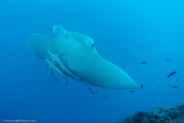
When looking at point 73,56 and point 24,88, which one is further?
point 24,88

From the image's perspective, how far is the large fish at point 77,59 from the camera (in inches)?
116

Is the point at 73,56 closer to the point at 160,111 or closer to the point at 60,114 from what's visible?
the point at 160,111

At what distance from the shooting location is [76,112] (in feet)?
35.7

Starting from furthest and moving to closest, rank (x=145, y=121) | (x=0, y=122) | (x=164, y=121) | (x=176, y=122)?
(x=0, y=122)
(x=145, y=121)
(x=164, y=121)
(x=176, y=122)

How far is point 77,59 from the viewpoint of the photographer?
3018 mm

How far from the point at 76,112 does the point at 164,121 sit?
7928mm

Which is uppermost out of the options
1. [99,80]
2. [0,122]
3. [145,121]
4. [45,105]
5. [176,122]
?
[45,105]

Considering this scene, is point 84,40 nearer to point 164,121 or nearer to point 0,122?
point 164,121

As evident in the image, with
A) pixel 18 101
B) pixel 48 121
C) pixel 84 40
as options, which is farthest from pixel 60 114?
pixel 84 40

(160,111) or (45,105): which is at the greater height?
(45,105)

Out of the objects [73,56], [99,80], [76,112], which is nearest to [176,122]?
[99,80]

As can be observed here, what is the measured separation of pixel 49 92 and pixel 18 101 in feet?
4.81

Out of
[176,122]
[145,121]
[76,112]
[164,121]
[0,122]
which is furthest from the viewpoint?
[76,112]

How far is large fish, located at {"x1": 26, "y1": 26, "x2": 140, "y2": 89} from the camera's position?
9.63ft
